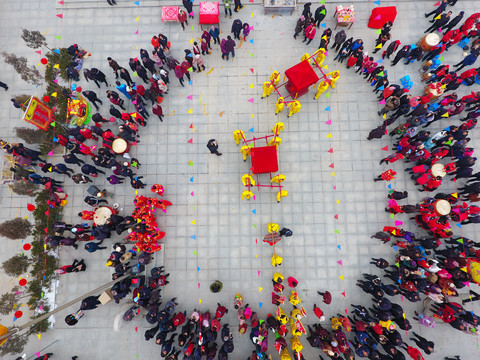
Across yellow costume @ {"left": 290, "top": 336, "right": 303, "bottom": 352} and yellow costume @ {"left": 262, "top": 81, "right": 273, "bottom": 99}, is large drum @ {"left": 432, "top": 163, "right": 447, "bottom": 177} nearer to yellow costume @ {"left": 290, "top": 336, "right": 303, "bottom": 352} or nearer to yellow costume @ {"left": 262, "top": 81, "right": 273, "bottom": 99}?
yellow costume @ {"left": 262, "top": 81, "right": 273, "bottom": 99}

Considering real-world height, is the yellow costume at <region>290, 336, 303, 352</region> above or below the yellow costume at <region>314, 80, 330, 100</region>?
below

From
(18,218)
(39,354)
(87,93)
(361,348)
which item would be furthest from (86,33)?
(361,348)

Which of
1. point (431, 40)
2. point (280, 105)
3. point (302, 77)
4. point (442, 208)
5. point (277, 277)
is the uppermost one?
point (431, 40)

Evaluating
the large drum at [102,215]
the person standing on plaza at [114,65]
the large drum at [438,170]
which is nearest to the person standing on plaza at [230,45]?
the person standing on plaza at [114,65]

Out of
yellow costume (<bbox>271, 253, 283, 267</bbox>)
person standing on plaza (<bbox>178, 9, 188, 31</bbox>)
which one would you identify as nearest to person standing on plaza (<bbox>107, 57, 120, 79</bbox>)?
person standing on plaza (<bbox>178, 9, 188, 31</bbox>)

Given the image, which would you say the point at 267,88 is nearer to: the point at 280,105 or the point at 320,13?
the point at 280,105

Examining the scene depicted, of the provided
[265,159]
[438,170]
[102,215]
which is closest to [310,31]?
[265,159]
